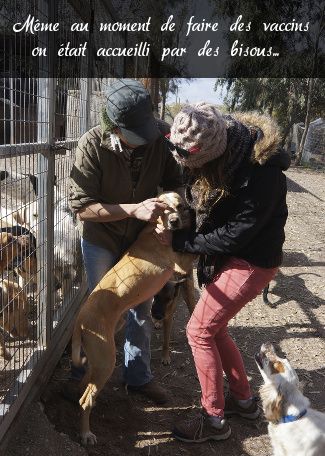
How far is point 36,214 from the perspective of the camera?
3023 mm

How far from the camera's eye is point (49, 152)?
9.45 feet

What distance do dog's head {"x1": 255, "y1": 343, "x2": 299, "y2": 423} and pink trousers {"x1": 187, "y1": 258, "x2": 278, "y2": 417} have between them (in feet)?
1.13

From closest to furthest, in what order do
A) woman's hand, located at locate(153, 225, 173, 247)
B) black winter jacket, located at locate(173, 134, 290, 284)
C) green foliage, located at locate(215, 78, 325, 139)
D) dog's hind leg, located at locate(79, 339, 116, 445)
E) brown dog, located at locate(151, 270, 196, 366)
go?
black winter jacket, located at locate(173, 134, 290, 284), dog's hind leg, located at locate(79, 339, 116, 445), woman's hand, located at locate(153, 225, 173, 247), brown dog, located at locate(151, 270, 196, 366), green foliage, located at locate(215, 78, 325, 139)

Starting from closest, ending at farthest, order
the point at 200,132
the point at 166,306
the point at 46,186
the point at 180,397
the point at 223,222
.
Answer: the point at 200,132 → the point at 223,222 → the point at 46,186 → the point at 180,397 → the point at 166,306

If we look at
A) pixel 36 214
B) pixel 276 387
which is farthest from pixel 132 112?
pixel 276 387

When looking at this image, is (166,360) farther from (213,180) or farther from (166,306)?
(213,180)

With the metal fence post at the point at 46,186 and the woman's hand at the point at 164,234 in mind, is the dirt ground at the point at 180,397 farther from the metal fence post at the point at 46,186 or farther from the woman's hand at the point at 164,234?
the woman's hand at the point at 164,234

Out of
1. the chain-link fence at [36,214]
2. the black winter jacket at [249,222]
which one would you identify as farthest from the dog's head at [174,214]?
the chain-link fence at [36,214]

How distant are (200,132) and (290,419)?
1674 mm

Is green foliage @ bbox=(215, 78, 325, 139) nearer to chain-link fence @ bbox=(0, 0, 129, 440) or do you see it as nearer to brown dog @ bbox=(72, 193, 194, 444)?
chain-link fence @ bbox=(0, 0, 129, 440)

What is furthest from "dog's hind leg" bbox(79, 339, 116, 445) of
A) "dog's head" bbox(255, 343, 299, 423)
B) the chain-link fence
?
"dog's head" bbox(255, 343, 299, 423)

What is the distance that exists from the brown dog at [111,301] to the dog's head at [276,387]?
3.10ft

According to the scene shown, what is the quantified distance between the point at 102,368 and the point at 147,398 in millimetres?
747

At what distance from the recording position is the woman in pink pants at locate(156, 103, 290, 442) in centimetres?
237
